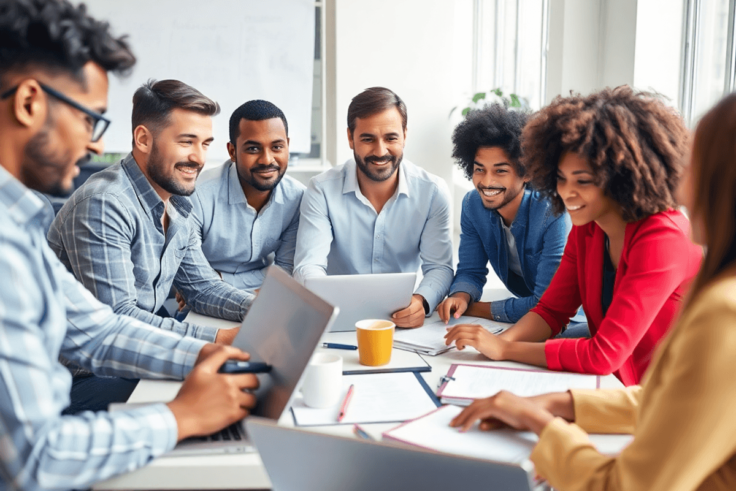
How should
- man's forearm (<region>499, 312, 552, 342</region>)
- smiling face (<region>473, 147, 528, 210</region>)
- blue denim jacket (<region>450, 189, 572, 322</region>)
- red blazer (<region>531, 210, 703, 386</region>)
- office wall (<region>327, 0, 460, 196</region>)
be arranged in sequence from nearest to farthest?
red blazer (<region>531, 210, 703, 386</region>)
man's forearm (<region>499, 312, 552, 342</region>)
blue denim jacket (<region>450, 189, 572, 322</region>)
smiling face (<region>473, 147, 528, 210</region>)
office wall (<region>327, 0, 460, 196</region>)

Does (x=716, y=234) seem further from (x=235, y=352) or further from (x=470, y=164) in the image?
(x=470, y=164)

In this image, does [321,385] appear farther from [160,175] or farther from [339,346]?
[160,175]

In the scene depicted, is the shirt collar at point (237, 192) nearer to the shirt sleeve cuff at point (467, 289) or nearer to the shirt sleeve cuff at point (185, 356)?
the shirt sleeve cuff at point (467, 289)

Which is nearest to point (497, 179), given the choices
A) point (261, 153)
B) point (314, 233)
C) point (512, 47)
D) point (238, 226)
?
point (314, 233)

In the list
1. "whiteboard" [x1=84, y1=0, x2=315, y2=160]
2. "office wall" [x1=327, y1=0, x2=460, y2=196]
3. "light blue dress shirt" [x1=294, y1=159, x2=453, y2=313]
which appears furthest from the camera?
"office wall" [x1=327, y1=0, x2=460, y2=196]

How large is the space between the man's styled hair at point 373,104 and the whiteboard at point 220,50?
89.5 inches

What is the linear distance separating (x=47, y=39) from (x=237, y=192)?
160 cm

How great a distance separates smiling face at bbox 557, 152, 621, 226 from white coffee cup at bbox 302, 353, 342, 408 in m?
0.74

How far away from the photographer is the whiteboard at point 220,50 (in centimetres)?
447

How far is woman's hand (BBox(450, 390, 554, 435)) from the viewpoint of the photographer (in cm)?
111

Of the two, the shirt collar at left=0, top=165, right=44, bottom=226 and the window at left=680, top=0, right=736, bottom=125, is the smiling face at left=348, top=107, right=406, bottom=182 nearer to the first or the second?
the window at left=680, top=0, right=736, bottom=125

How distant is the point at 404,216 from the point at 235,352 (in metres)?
1.35

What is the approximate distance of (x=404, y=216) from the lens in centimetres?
247

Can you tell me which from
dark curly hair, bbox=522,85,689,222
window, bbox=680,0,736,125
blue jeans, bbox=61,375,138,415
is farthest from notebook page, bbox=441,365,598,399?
window, bbox=680,0,736,125
